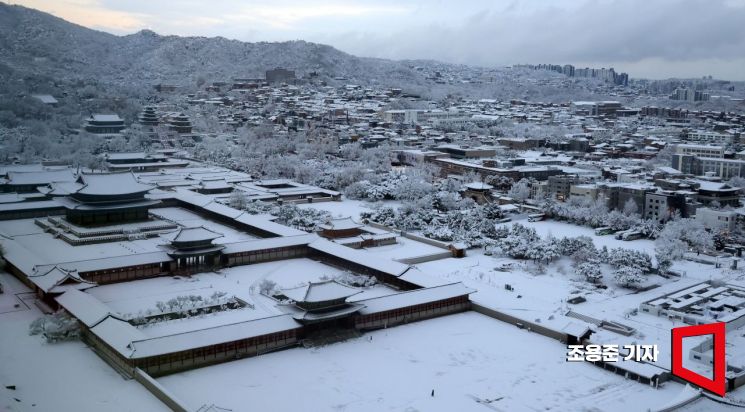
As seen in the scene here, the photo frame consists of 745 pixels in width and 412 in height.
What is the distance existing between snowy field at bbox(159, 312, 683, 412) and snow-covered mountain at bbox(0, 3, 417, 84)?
70729 millimetres

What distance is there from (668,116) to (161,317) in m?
85.0

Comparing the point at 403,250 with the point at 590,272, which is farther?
the point at 403,250

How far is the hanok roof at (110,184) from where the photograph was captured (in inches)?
1100

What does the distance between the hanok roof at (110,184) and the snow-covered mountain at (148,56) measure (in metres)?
53.6

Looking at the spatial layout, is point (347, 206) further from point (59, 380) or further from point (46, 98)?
point (46, 98)

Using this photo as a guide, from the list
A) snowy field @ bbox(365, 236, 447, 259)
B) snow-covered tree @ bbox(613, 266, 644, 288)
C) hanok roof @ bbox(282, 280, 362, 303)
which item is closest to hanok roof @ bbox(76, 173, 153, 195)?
snowy field @ bbox(365, 236, 447, 259)

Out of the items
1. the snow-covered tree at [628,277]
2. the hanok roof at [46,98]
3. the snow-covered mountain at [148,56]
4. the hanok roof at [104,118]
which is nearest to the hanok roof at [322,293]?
the snow-covered tree at [628,277]

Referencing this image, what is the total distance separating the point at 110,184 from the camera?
2870 centimetres

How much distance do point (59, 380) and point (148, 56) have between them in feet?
349

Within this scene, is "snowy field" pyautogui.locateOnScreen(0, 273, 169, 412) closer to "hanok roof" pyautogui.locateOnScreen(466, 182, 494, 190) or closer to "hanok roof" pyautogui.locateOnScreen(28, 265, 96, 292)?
"hanok roof" pyautogui.locateOnScreen(28, 265, 96, 292)

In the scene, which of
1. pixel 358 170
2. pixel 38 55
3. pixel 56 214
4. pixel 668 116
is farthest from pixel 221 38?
pixel 56 214

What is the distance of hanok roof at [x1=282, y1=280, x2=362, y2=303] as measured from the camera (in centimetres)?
1714

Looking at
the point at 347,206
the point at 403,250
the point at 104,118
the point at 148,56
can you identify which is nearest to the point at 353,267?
the point at 403,250

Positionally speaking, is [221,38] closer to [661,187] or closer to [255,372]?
[661,187]
